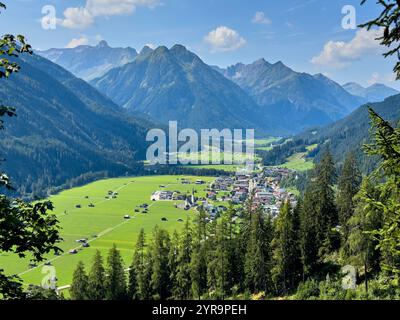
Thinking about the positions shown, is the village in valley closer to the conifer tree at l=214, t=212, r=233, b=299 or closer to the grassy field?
the grassy field

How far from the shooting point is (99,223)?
12706 centimetres

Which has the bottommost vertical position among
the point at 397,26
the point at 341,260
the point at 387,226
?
the point at 341,260

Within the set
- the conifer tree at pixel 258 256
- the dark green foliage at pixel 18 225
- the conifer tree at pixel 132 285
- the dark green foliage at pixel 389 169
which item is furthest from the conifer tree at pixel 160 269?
the dark green foliage at pixel 389 169

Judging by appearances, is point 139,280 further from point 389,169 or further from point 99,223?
point 99,223

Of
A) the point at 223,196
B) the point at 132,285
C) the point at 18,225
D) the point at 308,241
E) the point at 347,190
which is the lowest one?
the point at 132,285

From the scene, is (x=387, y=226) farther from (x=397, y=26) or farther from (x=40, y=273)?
(x=40, y=273)

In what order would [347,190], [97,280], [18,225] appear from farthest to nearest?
[97,280], [347,190], [18,225]

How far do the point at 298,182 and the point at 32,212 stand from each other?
623 ft


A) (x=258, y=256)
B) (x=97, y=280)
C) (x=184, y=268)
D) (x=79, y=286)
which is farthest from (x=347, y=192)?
(x=79, y=286)

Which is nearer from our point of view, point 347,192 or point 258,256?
point 258,256

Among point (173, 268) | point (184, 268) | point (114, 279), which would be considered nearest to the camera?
point (184, 268)

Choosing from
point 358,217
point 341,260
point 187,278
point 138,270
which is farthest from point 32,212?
point 138,270

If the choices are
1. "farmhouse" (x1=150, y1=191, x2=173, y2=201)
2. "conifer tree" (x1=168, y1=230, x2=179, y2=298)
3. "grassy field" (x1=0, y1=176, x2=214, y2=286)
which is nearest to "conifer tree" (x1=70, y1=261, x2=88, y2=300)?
"conifer tree" (x1=168, y1=230, x2=179, y2=298)
